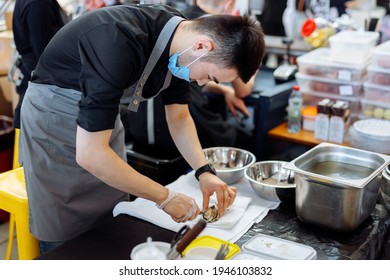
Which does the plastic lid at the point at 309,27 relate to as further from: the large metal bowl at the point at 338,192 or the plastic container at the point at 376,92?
the large metal bowl at the point at 338,192

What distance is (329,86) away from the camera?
2553 mm

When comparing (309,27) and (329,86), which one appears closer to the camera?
(329,86)

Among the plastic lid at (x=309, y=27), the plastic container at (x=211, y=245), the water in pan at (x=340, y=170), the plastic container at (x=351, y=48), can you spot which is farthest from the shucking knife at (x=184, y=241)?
the plastic lid at (x=309, y=27)

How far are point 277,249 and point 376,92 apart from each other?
141 centimetres

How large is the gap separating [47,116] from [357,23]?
2.13 m

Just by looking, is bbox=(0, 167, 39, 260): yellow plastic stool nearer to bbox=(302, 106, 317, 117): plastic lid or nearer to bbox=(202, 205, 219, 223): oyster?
bbox=(202, 205, 219, 223): oyster

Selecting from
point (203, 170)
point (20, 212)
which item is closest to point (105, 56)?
point (203, 170)

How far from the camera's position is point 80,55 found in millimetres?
1318

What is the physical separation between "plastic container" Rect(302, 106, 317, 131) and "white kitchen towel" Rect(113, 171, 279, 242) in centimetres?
92

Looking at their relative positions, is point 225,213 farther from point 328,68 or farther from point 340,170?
point 328,68

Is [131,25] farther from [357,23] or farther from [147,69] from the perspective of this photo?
[357,23]

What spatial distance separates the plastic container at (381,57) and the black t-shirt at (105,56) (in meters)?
1.25

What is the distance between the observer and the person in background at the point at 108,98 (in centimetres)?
128

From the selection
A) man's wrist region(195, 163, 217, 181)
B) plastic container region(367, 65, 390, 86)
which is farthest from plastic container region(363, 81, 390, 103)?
man's wrist region(195, 163, 217, 181)
